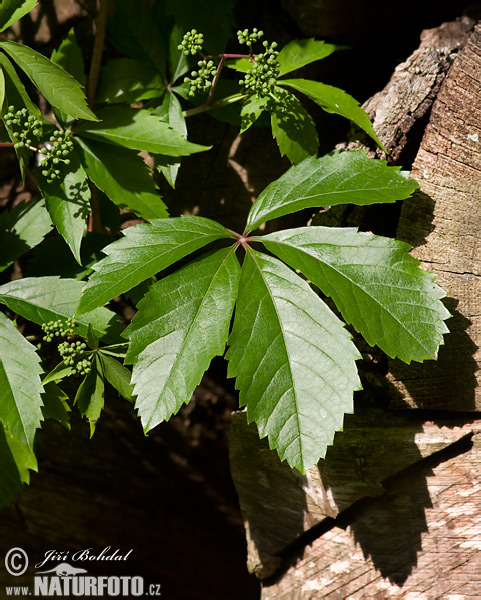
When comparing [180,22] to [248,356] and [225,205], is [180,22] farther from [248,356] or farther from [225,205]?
[248,356]

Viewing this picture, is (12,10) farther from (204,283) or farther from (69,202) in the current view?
(204,283)

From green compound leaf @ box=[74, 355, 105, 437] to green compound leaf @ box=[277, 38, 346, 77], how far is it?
831 millimetres

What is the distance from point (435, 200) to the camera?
4.15 ft

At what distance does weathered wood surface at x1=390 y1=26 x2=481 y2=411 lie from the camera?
4.08ft

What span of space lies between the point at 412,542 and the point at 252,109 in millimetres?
1129

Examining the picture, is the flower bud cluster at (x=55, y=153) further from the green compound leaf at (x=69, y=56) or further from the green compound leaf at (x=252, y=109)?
the green compound leaf at (x=252, y=109)

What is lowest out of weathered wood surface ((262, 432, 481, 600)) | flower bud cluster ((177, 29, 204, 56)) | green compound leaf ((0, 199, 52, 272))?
weathered wood surface ((262, 432, 481, 600))

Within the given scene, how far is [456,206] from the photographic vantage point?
4.11ft

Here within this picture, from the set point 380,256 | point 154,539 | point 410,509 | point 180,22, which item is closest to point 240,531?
point 154,539

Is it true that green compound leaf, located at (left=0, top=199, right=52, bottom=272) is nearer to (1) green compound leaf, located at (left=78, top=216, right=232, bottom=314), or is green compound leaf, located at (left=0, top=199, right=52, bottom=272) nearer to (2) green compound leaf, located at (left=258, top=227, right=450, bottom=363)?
(1) green compound leaf, located at (left=78, top=216, right=232, bottom=314)

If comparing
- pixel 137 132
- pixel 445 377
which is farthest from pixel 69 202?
pixel 445 377

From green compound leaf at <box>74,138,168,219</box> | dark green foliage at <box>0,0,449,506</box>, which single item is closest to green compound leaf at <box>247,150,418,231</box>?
dark green foliage at <box>0,0,449,506</box>

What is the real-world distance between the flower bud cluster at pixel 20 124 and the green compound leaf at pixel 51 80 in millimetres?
60

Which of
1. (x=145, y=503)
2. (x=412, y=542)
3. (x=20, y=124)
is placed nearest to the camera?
(x=20, y=124)
